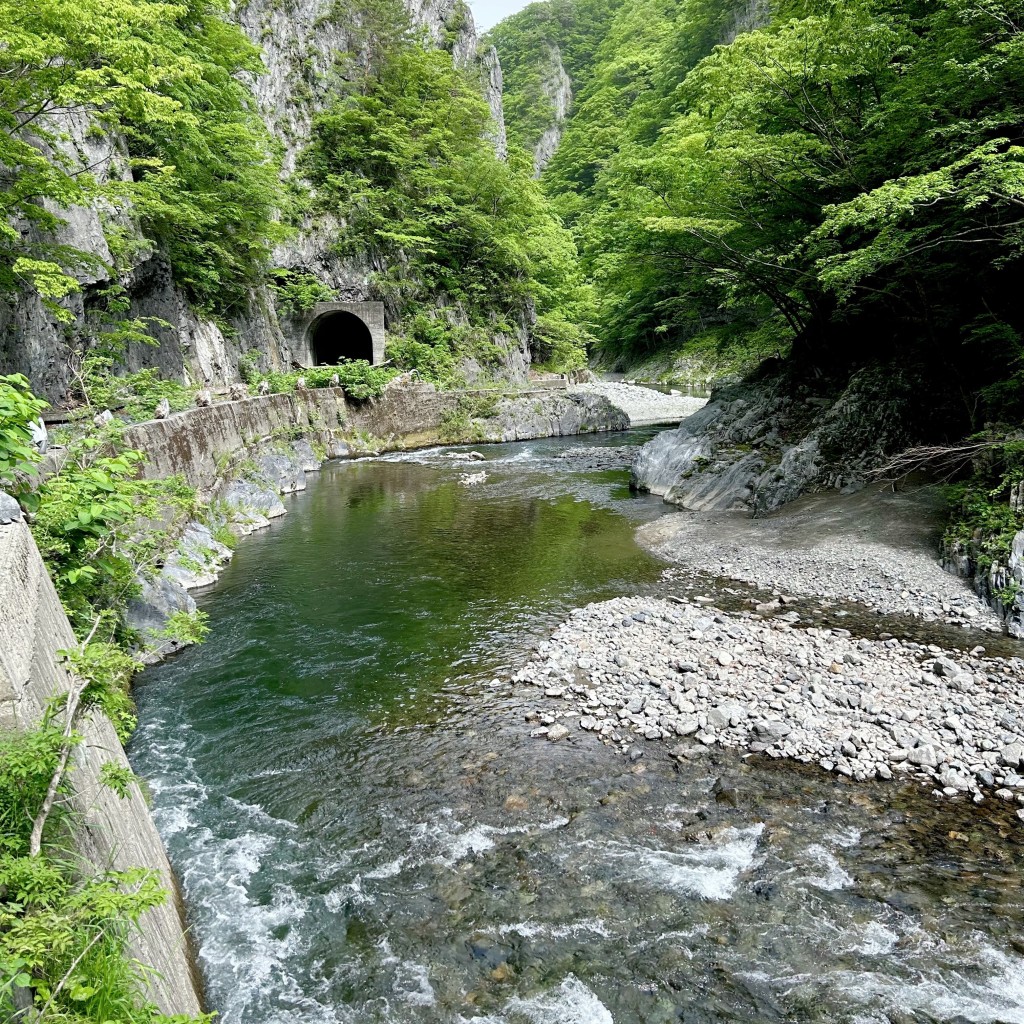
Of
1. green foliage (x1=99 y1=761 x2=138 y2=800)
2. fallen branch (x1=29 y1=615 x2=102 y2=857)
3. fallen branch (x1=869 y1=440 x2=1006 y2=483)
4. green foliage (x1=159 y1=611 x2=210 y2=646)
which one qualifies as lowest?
fallen branch (x1=869 y1=440 x2=1006 y2=483)

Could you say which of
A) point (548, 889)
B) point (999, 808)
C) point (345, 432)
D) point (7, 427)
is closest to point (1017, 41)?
point (999, 808)

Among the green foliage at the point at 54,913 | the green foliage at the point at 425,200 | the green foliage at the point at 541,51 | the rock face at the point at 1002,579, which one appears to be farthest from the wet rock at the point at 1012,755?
the green foliage at the point at 541,51

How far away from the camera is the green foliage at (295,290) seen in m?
31.9

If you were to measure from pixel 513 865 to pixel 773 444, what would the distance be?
47.9 ft

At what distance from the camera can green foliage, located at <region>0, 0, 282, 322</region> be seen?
1053 cm

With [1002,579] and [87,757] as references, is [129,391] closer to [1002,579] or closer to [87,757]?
[87,757]

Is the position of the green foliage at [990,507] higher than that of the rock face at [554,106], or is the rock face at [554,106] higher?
the rock face at [554,106]

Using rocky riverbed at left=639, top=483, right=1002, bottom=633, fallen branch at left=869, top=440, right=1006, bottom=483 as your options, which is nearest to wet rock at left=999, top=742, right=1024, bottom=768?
rocky riverbed at left=639, top=483, right=1002, bottom=633

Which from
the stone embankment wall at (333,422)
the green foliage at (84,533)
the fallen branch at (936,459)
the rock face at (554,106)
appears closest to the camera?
the green foliage at (84,533)

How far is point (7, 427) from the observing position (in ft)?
15.6

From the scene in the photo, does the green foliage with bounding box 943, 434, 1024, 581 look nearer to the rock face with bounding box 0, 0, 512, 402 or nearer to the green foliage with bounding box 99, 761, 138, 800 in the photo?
the green foliage with bounding box 99, 761, 138, 800

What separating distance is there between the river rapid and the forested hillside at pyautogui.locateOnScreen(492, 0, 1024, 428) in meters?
8.00

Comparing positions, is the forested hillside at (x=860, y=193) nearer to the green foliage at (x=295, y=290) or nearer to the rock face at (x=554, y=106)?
the green foliage at (x=295, y=290)

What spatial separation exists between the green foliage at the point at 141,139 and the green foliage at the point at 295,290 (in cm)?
240
